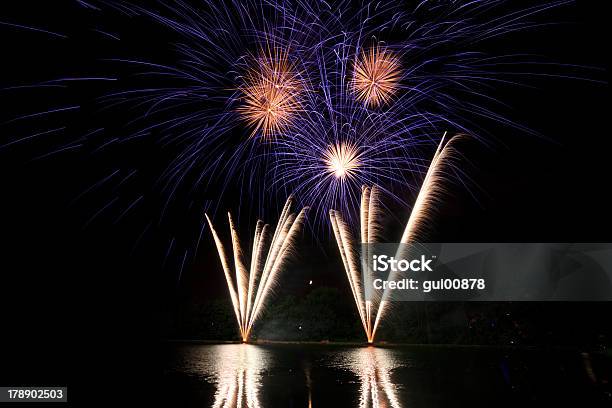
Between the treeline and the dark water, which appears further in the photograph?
the treeline

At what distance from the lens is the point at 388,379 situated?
1332 cm

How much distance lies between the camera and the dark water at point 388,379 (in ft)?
35.3

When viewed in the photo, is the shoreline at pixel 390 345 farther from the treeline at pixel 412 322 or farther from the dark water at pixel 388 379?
the dark water at pixel 388 379

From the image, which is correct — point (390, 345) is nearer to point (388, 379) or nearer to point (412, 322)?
point (412, 322)

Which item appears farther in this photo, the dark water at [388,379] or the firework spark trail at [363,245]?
the firework spark trail at [363,245]

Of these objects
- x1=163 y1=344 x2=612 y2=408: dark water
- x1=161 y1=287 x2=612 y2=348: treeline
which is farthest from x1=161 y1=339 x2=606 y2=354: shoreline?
x1=163 y1=344 x2=612 y2=408: dark water

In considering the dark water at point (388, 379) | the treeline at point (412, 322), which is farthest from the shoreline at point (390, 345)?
the dark water at point (388, 379)

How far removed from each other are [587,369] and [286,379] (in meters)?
8.34

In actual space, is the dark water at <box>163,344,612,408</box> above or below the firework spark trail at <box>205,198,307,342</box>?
below

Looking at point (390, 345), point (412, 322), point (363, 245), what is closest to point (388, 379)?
point (363, 245)

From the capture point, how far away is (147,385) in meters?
12.9

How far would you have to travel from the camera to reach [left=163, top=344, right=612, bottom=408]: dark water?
10773 millimetres

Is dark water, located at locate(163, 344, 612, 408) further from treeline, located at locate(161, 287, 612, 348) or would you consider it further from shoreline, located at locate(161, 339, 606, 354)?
treeline, located at locate(161, 287, 612, 348)

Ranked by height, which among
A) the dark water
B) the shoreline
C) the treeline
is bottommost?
the dark water
